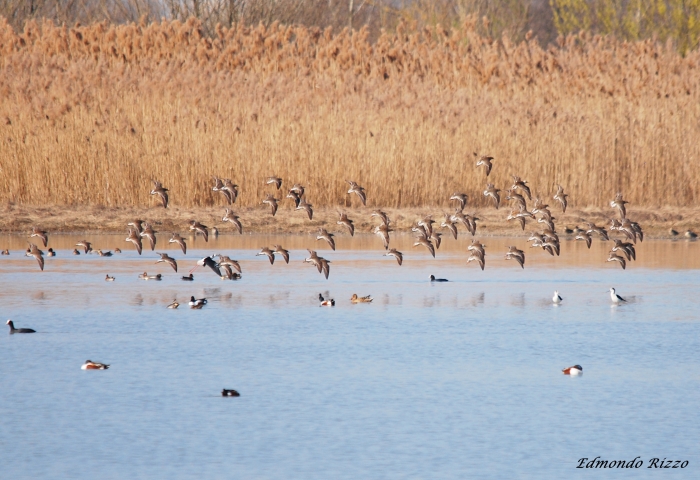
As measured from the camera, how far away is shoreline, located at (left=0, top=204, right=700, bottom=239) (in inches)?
648

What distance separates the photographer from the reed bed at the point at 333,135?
17.2m

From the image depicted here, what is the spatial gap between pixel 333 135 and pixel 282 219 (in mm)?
1434

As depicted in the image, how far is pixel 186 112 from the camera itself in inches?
709

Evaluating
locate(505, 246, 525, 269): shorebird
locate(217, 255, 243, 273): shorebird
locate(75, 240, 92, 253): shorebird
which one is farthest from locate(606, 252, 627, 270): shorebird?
locate(75, 240, 92, 253): shorebird

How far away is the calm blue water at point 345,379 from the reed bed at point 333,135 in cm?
539

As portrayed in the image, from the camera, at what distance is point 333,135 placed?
57.3 feet

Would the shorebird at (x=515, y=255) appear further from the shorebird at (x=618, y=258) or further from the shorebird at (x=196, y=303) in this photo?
the shorebird at (x=196, y=303)

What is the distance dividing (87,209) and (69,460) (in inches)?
455

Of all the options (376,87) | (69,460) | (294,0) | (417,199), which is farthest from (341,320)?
(294,0)

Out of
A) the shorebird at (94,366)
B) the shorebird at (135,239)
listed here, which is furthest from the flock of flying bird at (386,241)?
the shorebird at (94,366)

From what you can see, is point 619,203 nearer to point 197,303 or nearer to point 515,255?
point 515,255

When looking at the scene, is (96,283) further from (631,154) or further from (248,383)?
(631,154)

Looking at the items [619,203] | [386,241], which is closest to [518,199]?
[619,203]

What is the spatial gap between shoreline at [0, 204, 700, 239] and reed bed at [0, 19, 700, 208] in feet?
1.32
